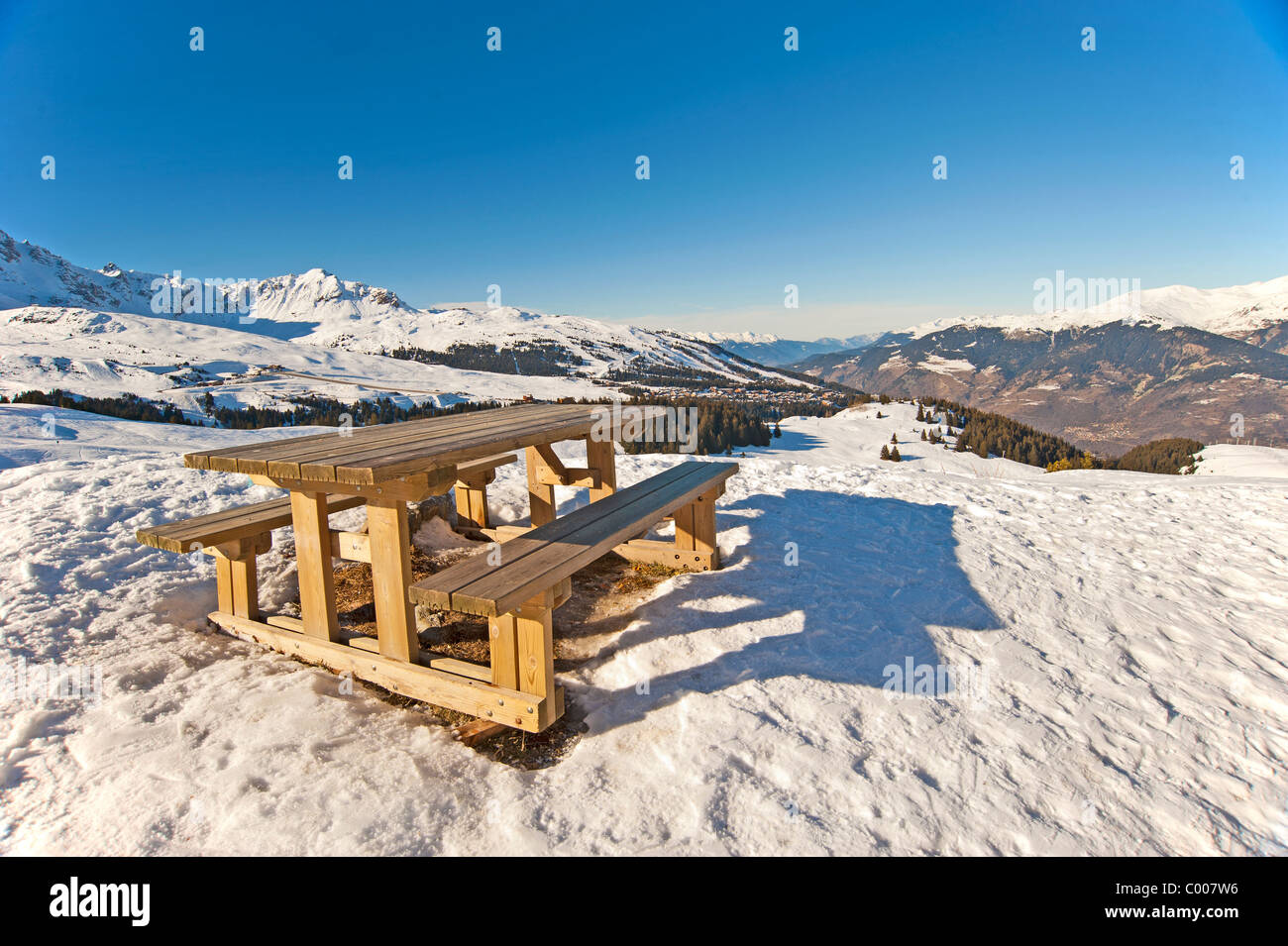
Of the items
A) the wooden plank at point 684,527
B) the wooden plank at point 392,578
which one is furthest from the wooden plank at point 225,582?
the wooden plank at point 684,527

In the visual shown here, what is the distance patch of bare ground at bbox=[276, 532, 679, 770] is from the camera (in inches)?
151

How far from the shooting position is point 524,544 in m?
4.35

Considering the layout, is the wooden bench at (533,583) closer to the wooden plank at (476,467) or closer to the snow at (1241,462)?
the wooden plank at (476,467)

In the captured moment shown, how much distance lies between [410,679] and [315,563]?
1250mm

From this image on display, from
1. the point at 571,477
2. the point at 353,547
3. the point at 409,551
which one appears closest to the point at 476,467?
the point at 571,477

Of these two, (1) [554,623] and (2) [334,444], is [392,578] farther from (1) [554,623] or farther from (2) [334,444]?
(1) [554,623]

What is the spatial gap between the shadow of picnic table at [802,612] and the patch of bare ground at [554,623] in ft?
0.55

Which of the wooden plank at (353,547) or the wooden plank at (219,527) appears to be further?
the wooden plank at (353,547)

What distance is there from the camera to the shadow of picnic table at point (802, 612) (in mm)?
4328

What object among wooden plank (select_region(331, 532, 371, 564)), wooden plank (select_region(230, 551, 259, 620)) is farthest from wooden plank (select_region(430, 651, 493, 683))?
wooden plank (select_region(230, 551, 259, 620))

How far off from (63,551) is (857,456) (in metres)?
26.7

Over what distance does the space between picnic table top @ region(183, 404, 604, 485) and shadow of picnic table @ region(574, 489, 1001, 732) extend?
6.31 ft

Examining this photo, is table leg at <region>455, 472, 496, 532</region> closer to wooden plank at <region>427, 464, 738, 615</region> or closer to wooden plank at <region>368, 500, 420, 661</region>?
wooden plank at <region>427, 464, 738, 615</region>

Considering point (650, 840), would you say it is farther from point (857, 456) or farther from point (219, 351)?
point (219, 351)
